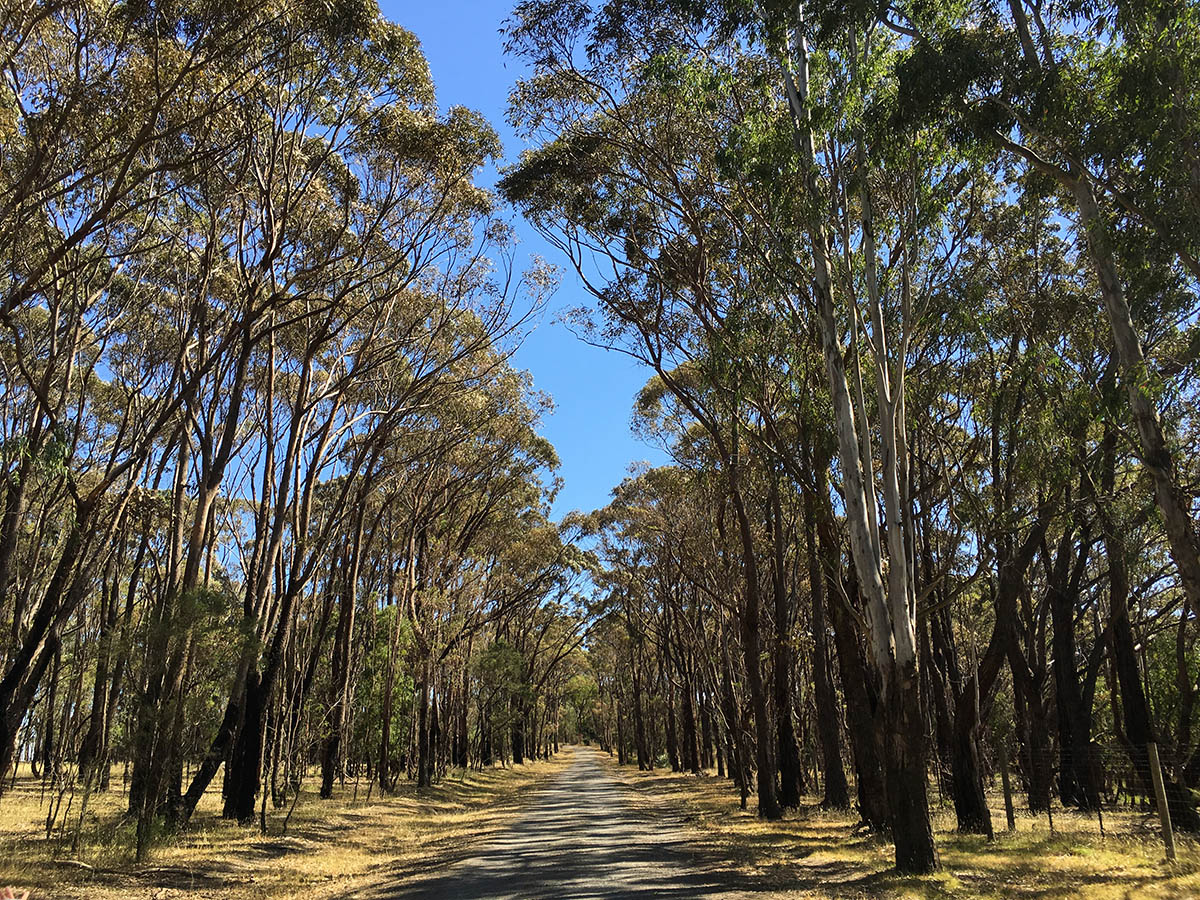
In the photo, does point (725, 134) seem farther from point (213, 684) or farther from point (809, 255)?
point (213, 684)

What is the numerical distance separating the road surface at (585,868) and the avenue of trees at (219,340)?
15.8 ft

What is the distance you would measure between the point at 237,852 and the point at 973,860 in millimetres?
10951

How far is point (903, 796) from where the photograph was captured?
31.7 ft

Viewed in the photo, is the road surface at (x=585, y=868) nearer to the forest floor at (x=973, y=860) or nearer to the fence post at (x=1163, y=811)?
the forest floor at (x=973, y=860)

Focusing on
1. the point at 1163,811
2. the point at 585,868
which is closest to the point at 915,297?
Answer: the point at 1163,811

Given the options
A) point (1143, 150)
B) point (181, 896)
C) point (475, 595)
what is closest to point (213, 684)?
point (181, 896)

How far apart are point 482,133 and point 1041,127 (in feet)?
30.6

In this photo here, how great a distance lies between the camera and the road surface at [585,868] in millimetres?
8711

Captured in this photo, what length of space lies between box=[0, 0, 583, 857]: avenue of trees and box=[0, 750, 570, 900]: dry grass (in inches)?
26.1

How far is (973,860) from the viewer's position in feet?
34.8

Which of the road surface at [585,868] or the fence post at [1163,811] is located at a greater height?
the fence post at [1163,811]

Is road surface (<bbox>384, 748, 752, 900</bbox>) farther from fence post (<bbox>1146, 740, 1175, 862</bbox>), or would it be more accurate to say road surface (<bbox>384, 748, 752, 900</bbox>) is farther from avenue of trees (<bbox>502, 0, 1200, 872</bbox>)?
fence post (<bbox>1146, 740, 1175, 862</bbox>)

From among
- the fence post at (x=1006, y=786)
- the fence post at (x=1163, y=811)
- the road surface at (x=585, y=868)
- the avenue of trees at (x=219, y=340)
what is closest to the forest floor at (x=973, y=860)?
the fence post at (x=1163, y=811)

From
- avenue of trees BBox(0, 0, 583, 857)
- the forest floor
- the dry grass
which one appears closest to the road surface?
the forest floor
